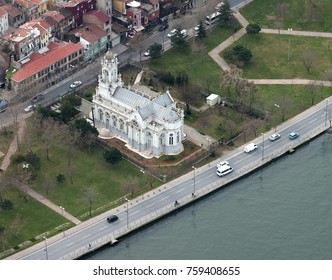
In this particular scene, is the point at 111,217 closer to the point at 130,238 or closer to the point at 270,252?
the point at 130,238

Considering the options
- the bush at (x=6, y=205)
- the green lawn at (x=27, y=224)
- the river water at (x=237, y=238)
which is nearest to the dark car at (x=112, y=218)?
the river water at (x=237, y=238)

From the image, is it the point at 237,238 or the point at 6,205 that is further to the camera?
the point at 6,205

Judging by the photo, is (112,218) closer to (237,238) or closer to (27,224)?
(27,224)

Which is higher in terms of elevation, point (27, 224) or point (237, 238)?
point (237, 238)

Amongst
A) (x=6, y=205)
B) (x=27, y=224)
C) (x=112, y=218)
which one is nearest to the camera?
(x=27, y=224)

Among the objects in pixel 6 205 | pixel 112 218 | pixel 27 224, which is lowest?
pixel 27 224

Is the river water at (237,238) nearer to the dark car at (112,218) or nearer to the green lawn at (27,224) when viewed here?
the dark car at (112,218)

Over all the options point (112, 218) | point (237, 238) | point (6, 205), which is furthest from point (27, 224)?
point (237, 238)

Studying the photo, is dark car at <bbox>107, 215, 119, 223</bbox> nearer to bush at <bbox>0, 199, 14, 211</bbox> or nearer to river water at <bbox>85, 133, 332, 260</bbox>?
river water at <bbox>85, 133, 332, 260</bbox>

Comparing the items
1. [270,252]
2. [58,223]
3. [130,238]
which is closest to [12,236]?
[58,223]

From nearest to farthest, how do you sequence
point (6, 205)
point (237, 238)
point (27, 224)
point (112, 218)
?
point (237, 238) < point (27, 224) < point (112, 218) < point (6, 205)

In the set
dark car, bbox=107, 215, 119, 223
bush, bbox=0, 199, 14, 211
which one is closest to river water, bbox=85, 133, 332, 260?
dark car, bbox=107, 215, 119, 223
